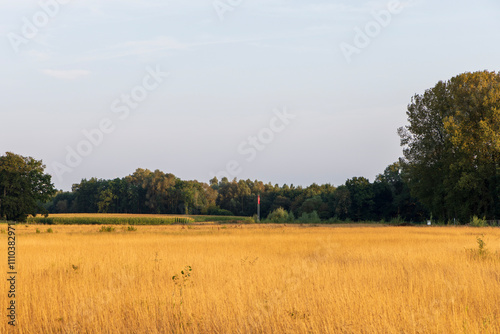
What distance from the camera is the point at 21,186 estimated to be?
73312mm

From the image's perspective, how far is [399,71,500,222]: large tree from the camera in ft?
163

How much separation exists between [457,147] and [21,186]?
5991cm

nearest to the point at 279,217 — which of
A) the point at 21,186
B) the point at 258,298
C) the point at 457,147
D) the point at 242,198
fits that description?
the point at 457,147

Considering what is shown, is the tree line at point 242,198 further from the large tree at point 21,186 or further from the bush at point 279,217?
the large tree at point 21,186

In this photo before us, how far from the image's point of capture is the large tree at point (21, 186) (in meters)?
71.4

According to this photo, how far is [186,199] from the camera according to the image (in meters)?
129

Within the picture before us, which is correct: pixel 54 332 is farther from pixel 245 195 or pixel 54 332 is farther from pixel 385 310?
pixel 245 195

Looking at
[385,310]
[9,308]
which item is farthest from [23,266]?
[385,310]

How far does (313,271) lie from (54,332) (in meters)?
7.82

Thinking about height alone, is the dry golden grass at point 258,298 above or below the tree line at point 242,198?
below

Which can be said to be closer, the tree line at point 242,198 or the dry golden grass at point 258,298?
the dry golden grass at point 258,298

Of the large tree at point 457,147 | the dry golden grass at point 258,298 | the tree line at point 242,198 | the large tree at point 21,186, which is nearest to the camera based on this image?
the dry golden grass at point 258,298

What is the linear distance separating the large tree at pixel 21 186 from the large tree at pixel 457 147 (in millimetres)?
52892

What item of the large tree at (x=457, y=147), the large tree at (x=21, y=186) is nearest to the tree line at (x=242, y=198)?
the large tree at (x=457, y=147)
